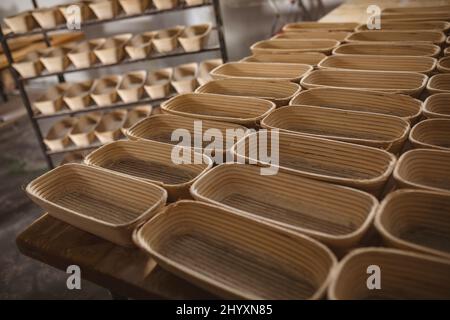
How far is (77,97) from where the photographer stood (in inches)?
150

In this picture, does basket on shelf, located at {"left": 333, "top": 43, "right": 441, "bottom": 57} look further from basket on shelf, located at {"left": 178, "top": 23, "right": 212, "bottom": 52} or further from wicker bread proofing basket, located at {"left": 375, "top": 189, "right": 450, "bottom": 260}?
basket on shelf, located at {"left": 178, "top": 23, "right": 212, "bottom": 52}

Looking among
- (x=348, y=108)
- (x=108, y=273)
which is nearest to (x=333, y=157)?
(x=348, y=108)

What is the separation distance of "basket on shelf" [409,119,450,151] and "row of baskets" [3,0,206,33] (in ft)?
8.52

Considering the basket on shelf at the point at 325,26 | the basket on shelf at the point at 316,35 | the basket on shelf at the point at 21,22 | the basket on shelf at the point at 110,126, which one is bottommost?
the basket on shelf at the point at 110,126

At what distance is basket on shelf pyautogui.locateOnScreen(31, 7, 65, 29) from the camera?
3592mm

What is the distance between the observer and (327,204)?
1219mm

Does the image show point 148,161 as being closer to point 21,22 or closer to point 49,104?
point 49,104

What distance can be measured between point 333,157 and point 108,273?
33.5 inches

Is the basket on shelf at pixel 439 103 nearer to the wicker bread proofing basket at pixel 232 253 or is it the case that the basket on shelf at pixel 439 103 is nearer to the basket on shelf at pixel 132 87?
the wicker bread proofing basket at pixel 232 253

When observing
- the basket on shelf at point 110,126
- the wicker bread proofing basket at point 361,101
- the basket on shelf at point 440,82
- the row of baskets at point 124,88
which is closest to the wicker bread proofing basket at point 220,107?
the wicker bread proofing basket at point 361,101

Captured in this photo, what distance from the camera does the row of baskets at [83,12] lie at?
138 inches

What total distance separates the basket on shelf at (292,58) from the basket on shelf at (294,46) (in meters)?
0.04

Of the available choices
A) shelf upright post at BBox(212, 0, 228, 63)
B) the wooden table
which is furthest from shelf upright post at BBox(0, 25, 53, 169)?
the wooden table

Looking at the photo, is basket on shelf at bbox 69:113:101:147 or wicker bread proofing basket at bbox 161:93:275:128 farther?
basket on shelf at bbox 69:113:101:147
